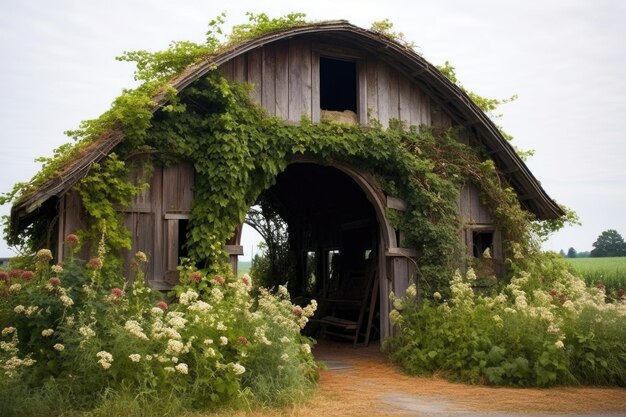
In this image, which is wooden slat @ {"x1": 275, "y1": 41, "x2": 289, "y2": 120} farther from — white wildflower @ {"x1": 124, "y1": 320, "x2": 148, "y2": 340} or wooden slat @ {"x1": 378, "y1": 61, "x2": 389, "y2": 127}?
white wildflower @ {"x1": 124, "y1": 320, "x2": 148, "y2": 340}

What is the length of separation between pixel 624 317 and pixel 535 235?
399cm

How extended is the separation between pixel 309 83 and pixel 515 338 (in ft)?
19.7

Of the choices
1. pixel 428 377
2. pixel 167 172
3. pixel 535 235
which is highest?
pixel 167 172

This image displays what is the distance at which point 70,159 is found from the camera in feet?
32.4

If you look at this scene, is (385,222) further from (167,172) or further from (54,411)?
(54,411)

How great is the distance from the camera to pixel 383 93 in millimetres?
13328

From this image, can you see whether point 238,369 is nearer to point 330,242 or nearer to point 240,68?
point 240,68

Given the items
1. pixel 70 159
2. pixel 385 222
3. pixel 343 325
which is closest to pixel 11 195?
pixel 70 159

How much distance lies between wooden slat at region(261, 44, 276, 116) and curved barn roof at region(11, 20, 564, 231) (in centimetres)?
63

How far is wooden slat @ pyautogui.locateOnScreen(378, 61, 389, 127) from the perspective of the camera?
13211 mm

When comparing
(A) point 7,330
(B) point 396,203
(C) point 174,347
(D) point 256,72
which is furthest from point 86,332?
(B) point 396,203

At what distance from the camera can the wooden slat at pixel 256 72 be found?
39.1 feet

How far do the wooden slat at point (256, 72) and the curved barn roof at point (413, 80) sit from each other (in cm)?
A: 63

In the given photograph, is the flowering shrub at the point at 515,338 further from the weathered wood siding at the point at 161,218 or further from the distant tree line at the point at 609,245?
the distant tree line at the point at 609,245
